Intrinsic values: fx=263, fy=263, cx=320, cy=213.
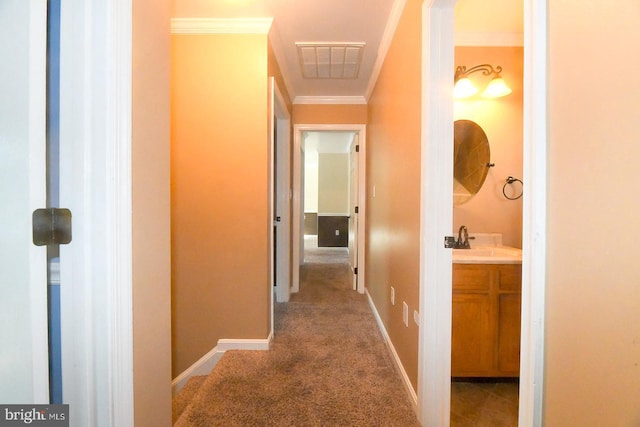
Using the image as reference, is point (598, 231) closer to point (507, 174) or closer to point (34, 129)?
point (34, 129)

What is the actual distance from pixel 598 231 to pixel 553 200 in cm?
11

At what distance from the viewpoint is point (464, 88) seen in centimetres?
198

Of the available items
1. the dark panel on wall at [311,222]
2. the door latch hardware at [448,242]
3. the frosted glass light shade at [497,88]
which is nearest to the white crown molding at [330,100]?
the frosted glass light shade at [497,88]

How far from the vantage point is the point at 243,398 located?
5.08 ft

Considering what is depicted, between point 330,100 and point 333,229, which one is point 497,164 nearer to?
point 330,100

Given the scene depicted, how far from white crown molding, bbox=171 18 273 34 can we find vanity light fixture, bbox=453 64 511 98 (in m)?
1.49

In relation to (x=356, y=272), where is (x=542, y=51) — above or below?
above

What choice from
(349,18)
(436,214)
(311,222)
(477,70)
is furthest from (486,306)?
(311,222)

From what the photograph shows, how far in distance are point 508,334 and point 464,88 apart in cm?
174

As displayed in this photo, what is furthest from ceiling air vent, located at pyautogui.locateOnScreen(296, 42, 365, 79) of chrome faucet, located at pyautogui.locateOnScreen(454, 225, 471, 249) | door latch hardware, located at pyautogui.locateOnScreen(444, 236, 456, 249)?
door latch hardware, located at pyautogui.locateOnScreen(444, 236, 456, 249)

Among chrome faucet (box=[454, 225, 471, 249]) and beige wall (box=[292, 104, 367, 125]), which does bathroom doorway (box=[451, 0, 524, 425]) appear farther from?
beige wall (box=[292, 104, 367, 125])

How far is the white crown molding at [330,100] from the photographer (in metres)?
3.46

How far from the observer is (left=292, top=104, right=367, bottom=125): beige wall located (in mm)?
3496

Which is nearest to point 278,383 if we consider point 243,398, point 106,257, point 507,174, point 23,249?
point 243,398
